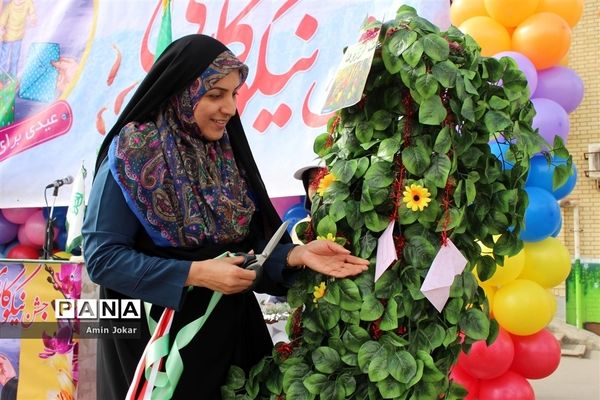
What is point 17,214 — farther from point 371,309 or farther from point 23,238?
point 371,309

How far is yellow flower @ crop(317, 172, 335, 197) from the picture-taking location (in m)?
1.34

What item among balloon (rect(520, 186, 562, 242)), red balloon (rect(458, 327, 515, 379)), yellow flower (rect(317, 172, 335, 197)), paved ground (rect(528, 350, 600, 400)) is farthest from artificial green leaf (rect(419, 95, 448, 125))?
paved ground (rect(528, 350, 600, 400))

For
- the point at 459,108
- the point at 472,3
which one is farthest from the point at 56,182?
the point at 459,108

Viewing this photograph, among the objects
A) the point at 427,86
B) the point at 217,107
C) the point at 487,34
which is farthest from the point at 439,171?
the point at 487,34

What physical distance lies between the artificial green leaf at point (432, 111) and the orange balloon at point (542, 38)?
6.76 ft

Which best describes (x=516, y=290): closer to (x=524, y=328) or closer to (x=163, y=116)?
(x=524, y=328)

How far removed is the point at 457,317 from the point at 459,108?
407 mm

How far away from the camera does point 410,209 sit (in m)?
1.22

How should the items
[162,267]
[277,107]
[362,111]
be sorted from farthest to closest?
1. [277,107]
2. [362,111]
3. [162,267]

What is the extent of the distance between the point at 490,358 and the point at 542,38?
1.50 metres

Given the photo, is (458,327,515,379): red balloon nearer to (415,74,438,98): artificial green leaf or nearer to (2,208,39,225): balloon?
(415,74,438,98): artificial green leaf

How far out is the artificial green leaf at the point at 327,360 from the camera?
4.11 feet

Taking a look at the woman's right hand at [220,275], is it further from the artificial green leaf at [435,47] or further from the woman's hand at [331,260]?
the artificial green leaf at [435,47]

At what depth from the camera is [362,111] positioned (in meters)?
1.34
